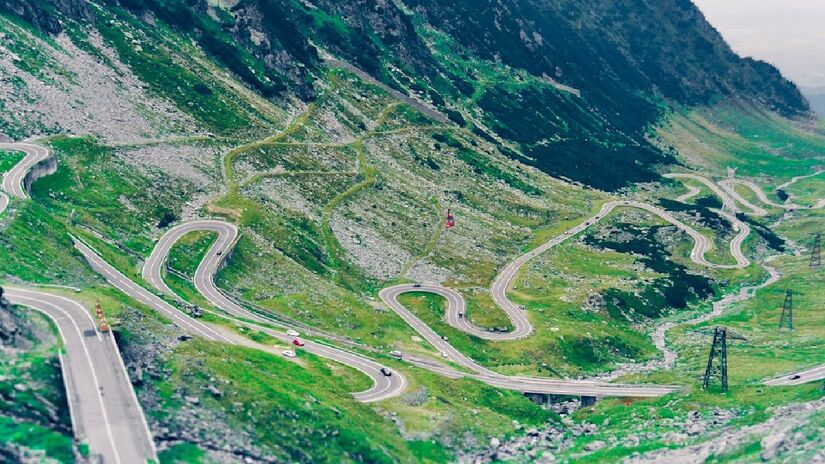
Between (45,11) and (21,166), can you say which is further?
(45,11)

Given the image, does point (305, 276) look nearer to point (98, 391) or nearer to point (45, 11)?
point (98, 391)

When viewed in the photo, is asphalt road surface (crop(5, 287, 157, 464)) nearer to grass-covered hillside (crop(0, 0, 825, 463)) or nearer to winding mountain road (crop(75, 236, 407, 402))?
grass-covered hillside (crop(0, 0, 825, 463))

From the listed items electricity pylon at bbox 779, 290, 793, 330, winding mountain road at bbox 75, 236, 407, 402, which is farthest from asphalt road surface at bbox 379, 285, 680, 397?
electricity pylon at bbox 779, 290, 793, 330

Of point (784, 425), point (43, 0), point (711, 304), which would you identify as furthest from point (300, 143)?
point (784, 425)

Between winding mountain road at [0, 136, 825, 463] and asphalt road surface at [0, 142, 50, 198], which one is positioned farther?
asphalt road surface at [0, 142, 50, 198]

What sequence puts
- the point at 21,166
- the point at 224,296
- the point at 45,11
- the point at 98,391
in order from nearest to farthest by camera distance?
1. the point at 98,391
2. the point at 224,296
3. the point at 21,166
4. the point at 45,11

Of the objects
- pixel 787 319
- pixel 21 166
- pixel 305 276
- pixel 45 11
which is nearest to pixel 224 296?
pixel 305 276

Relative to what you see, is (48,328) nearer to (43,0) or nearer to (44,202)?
(44,202)

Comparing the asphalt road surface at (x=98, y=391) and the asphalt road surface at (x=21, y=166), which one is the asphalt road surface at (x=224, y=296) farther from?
the asphalt road surface at (x=98, y=391)

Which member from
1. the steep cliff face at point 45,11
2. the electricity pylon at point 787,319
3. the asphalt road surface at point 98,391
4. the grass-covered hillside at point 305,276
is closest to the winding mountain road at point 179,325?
the asphalt road surface at point 98,391
